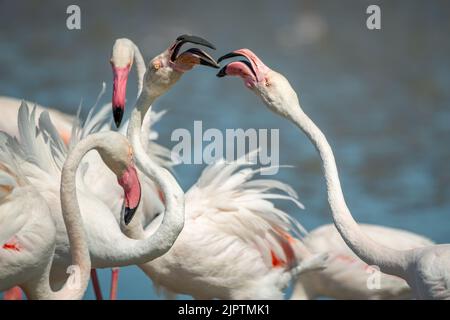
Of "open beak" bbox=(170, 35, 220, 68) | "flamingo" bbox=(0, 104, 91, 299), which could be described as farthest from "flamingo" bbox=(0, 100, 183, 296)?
"open beak" bbox=(170, 35, 220, 68)

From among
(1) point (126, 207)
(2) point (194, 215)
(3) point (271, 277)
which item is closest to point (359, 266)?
(3) point (271, 277)

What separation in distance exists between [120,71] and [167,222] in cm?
107

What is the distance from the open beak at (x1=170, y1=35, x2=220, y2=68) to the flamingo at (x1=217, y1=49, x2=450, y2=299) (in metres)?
0.15

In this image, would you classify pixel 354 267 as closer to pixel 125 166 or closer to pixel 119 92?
pixel 119 92

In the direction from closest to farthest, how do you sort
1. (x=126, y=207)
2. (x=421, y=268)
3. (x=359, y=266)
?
(x=421, y=268)
(x=126, y=207)
(x=359, y=266)

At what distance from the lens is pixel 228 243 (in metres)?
5.39

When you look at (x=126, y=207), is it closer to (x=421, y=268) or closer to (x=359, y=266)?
(x=421, y=268)

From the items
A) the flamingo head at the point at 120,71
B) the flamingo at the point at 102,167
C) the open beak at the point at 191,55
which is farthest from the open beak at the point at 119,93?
the flamingo at the point at 102,167

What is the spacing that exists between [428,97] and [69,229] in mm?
5010

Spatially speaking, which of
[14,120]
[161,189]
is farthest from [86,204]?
[14,120]

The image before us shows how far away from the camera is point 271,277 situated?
18.3 ft

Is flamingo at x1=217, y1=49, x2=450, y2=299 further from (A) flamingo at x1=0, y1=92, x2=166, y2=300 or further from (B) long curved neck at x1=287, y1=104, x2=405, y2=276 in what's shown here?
(A) flamingo at x1=0, y1=92, x2=166, y2=300

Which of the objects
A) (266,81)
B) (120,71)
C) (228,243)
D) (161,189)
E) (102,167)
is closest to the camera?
(161,189)

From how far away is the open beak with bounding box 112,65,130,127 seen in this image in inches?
188
